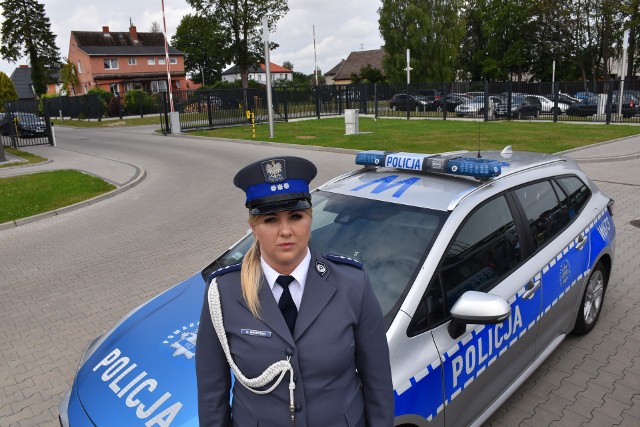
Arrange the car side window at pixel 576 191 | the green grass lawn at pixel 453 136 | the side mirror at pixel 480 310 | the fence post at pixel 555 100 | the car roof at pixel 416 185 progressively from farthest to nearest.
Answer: the fence post at pixel 555 100, the green grass lawn at pixel 453 136, the car side window at pixel 576 191, the car roof at pixel 416 185, the side mirror at pixel 480 310

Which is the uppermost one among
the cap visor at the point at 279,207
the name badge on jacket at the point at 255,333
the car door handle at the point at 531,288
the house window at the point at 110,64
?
the house window at the point at 110,64

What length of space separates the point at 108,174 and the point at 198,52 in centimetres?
7442

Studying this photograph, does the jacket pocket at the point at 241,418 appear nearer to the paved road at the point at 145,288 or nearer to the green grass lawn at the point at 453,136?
the paved road at the point at 145,288

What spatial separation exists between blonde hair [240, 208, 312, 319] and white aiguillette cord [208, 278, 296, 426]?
4.5 inches

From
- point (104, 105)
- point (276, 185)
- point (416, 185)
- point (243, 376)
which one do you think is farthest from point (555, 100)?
point (104, 105)

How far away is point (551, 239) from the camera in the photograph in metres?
3.74

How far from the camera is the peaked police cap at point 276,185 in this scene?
5.71 ft

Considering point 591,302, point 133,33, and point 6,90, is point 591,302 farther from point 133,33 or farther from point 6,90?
point 133,33

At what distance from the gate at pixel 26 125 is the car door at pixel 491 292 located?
931 inches

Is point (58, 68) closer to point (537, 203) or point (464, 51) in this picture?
point (464, 51)

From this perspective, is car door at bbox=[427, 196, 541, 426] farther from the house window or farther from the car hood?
the house window

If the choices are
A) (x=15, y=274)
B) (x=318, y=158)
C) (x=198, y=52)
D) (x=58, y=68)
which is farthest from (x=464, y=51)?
(x=15, y=274)

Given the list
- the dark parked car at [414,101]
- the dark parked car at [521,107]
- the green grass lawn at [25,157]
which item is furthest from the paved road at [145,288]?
the dark parked car at [414,101]

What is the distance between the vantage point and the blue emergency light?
3.38m
